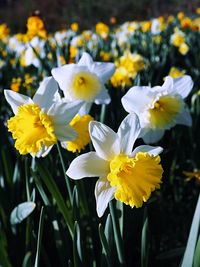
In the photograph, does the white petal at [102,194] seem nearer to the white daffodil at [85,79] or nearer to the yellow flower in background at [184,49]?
the white daffodil at [85,79]

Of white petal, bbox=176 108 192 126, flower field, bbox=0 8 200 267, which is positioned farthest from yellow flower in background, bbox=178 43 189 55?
white petal, bbox=176 108 192 126

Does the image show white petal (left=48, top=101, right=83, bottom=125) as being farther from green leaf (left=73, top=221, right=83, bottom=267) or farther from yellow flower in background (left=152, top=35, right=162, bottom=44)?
yellow flower in background (left=152, top=35, right=162, bottom=44)

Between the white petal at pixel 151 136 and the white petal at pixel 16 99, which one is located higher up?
the white petal at pixel 16 99

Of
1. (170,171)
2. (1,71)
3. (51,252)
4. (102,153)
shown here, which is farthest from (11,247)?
(1,71)

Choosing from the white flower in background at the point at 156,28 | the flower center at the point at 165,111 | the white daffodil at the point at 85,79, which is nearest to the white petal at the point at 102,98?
the white daffodil at the point at 85,79

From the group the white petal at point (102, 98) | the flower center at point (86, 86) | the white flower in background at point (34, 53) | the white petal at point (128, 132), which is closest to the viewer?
the white petal at point (128, 132)

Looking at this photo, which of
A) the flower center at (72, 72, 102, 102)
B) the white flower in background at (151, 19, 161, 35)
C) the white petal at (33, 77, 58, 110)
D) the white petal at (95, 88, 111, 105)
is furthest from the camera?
the white flower in background at (151, 19, 161, 35)

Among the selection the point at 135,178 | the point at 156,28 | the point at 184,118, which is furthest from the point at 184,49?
the point at 135,178
